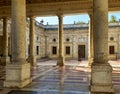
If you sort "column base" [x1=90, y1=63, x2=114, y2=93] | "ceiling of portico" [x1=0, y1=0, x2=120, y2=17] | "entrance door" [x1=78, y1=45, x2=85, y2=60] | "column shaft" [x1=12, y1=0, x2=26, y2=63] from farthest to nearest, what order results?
"entrance door" [x1=78, y1=45, x2=85, y2=60], "ceiling of portico" [x1=0, y1=0, x2=120, y2=17], "column shaft" [x1=12, y1=0, x2=26, y2=63], "column base" [x1=90, y1=63, x2=114, y2=93]

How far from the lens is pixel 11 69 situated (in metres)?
8.10

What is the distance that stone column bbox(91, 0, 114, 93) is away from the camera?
23.8 feet

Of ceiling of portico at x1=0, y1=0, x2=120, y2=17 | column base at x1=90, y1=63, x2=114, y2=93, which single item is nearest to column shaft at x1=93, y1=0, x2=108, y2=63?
column base at x1=90, y1=63, x2=114, y2=93

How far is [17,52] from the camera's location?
8.23 metres

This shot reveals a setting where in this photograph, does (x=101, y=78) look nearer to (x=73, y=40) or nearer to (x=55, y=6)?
(x=55, y=6)

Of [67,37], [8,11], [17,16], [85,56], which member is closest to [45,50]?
[67,37]

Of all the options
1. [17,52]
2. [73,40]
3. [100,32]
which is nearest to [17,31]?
[17,52]

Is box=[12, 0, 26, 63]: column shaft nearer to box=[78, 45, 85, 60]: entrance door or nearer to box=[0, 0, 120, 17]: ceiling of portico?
box=[0, 0, 120, 17]: ceiling of portico

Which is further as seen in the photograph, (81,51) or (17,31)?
(81,51)

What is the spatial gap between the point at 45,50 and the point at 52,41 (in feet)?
7.53

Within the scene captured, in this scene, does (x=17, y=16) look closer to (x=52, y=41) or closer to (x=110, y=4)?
(x=110, y=4)

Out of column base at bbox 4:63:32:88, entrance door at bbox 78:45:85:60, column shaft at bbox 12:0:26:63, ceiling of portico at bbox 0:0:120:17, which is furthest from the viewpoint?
entrance door at bbox 78:45:85:60

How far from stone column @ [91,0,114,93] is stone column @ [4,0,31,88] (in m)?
2.99

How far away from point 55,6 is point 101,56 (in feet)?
39.0
